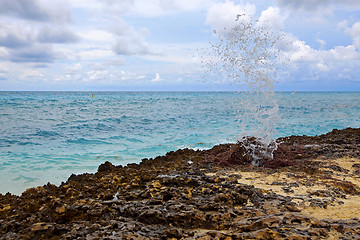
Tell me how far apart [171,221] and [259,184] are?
105 inches

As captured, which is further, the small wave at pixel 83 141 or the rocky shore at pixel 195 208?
the small wave at pixel 83 141

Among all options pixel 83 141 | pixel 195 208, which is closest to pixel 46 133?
pixel 83 141

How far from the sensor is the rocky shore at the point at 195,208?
3.18 meters

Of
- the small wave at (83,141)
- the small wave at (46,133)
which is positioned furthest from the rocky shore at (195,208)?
the small wave at (46,133)

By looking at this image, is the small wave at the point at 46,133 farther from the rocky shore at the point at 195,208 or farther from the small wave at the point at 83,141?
A: the rocky shore at the point at 195,208

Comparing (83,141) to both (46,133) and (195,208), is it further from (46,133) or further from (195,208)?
(195,208)

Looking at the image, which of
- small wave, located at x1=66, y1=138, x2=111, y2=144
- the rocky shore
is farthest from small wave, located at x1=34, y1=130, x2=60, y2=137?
the rocky shore

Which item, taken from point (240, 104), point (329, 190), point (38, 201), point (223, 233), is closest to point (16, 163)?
point (38, 201)

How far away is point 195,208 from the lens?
151 inches

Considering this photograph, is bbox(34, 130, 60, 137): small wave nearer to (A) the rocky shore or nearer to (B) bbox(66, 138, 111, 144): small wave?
(B) bbox(66, 138, 111, 144): small wave

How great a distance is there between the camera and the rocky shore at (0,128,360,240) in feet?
10.4

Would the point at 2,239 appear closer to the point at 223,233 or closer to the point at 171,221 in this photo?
the point at 171,221

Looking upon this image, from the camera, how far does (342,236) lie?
9.79 feet

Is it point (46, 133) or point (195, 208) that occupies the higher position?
point (195, 208)
